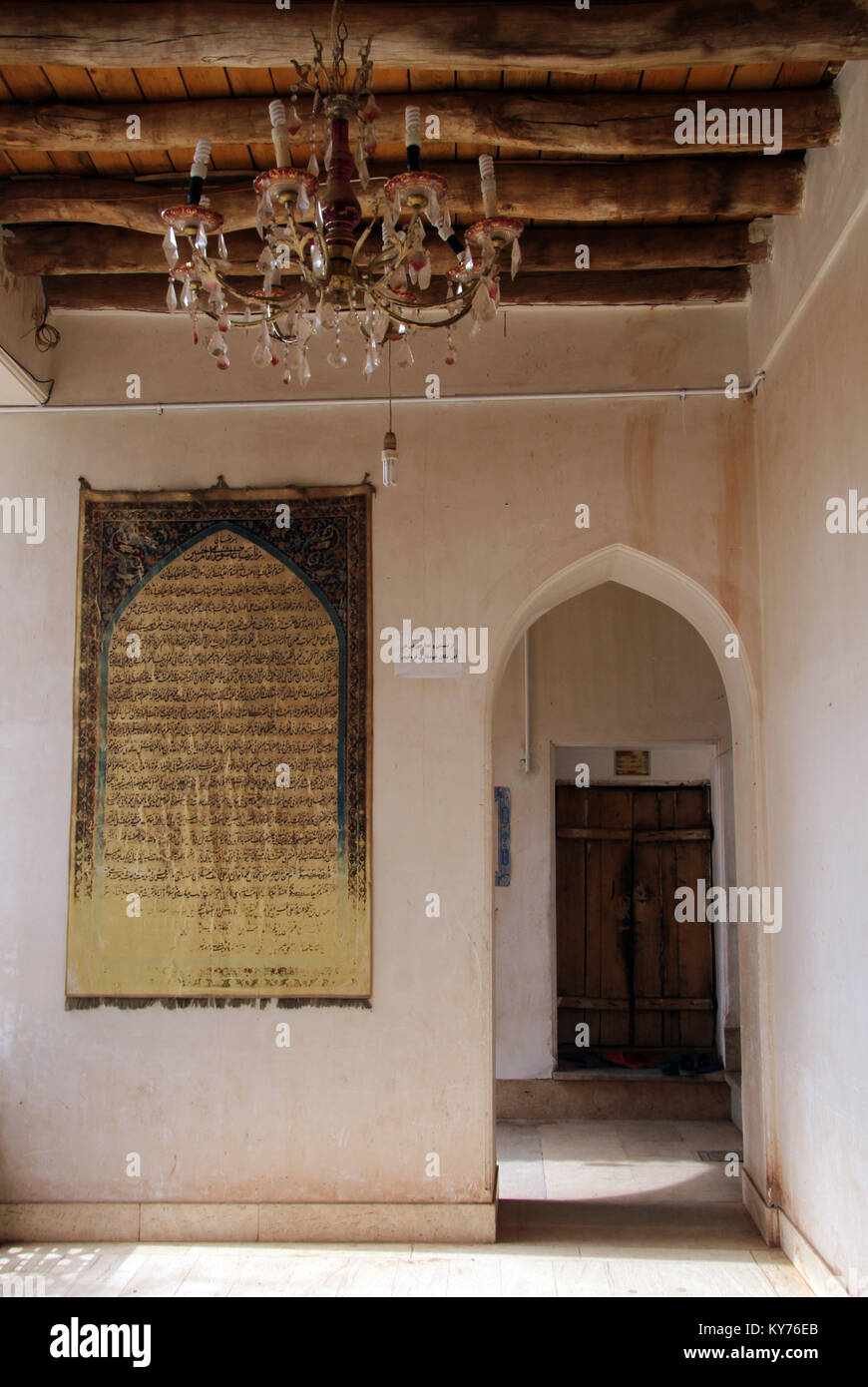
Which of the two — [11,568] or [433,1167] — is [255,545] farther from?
[433,1167]

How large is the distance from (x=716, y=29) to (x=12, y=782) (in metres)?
3.82

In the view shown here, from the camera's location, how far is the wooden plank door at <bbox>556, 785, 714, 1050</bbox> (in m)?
7.79

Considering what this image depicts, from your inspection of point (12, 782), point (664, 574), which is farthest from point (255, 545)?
point (664, 574)

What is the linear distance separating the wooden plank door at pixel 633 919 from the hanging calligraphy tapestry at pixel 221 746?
Answer: 3.59 m

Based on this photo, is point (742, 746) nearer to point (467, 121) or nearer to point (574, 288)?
point (574, 288)

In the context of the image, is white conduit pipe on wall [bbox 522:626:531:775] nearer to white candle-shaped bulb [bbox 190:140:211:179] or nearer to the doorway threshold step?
the doorway threshold step

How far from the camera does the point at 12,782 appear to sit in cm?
477

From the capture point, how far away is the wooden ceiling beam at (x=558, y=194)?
4113 mm

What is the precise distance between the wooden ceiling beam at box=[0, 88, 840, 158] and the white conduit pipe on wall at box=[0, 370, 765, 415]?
1.15 meters

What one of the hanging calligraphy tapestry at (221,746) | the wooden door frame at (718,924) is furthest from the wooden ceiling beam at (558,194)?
the wooden door frame at (718,924)

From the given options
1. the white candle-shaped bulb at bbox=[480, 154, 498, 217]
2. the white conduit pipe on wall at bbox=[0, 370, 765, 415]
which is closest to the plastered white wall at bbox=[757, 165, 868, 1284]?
the white conduit pipe on wall at bbox=[0, 370, 765, 415]

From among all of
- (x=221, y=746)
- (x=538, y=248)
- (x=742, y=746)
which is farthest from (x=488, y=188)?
(x=742, y=746)

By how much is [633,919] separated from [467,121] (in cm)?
562

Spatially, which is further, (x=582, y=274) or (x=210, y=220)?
(x=582, y=274)
